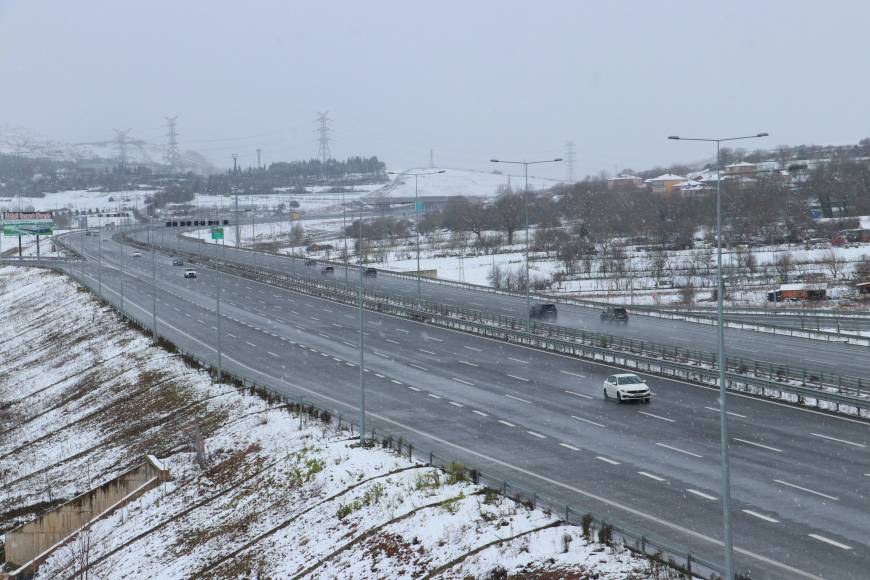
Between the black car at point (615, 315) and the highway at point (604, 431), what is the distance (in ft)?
3.98

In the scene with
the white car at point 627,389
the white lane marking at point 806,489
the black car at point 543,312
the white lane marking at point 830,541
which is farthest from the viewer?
the black car at point 543,312

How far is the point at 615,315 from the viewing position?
2670 inches

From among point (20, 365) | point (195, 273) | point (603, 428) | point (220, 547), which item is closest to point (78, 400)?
point (20, 365)

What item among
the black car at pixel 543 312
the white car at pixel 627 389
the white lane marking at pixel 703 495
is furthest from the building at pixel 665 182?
the white lane marking at pixel 703 495

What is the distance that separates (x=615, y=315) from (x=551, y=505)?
141ft

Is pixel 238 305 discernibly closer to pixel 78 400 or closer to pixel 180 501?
pixel 78 400

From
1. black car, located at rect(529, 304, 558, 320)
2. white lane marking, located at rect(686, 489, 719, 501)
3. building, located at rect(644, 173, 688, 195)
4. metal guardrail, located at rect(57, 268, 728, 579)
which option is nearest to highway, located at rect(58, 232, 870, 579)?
white lane marking, located at rect(686, 489, 719, 501)

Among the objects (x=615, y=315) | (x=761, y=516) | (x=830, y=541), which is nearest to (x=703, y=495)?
(x=761, y=516)

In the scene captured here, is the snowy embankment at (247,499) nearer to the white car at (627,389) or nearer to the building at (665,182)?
the white car at (627,389)

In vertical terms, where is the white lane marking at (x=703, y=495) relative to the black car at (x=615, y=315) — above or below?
below

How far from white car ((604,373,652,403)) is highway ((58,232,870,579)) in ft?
1.91

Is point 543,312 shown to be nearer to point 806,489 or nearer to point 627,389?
point 627,389

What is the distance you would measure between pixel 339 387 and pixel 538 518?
23.6 metres

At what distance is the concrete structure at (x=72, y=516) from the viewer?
37156 mm
